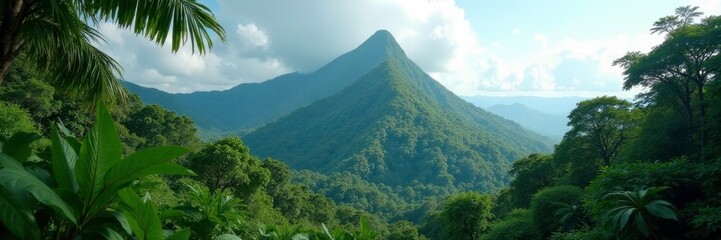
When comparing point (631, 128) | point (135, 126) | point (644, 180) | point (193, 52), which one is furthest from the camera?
point (135, 126)

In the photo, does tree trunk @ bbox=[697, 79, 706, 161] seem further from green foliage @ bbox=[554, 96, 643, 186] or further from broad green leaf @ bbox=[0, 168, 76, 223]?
broad green leaf @ bbox=[0, 168, 76, 223]

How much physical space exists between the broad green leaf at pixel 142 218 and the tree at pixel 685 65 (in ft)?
56.7

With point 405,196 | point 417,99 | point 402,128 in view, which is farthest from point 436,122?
point 405,196

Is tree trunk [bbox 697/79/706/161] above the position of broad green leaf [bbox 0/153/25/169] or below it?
above

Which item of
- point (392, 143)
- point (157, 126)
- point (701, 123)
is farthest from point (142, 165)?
point (392, 143)

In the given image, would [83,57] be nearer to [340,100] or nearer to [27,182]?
[27,182]

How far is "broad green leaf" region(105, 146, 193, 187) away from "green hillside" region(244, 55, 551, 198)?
84565 millimetres

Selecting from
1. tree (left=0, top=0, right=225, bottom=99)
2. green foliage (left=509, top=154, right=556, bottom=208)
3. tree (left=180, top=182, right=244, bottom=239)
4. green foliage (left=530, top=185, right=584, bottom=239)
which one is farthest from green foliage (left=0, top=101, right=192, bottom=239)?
green foliage (left=509, top=154, right=556, bottom=208)

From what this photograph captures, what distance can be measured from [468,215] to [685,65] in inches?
439

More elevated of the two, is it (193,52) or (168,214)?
(193,52)

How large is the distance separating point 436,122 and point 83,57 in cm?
10919

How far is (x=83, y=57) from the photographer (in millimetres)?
3260

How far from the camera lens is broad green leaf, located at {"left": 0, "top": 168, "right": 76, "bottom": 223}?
34.3 inches

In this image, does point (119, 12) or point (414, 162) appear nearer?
point (119, 12)
